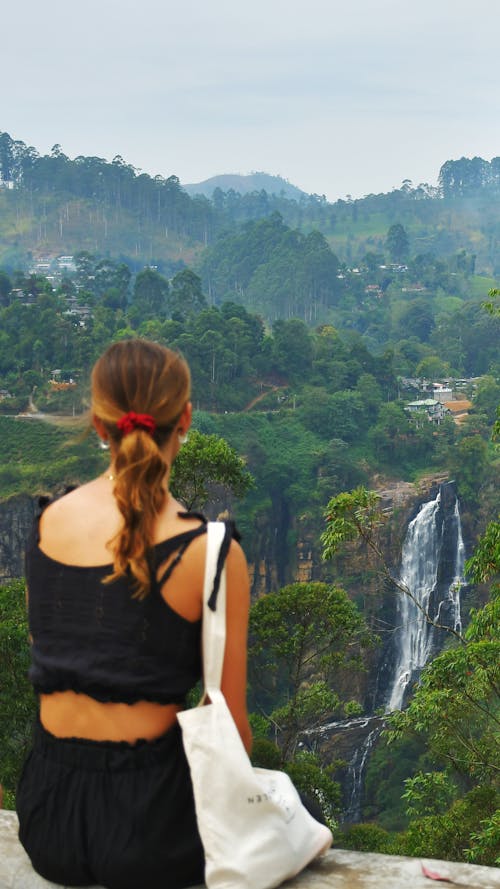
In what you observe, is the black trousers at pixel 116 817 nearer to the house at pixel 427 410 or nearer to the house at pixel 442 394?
the house at pixel 427 410

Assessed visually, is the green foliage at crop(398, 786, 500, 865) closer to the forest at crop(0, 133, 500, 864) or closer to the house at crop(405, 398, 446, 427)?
the forest at crop(0, 133, 500, 864)

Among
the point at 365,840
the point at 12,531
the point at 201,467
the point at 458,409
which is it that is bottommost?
the point at 12,531

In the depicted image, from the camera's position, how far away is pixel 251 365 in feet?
117

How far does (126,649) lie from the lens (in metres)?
1.66

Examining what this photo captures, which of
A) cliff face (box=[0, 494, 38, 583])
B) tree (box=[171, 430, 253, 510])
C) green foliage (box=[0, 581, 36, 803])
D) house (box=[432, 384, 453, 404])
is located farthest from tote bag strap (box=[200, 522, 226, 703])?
house (box=[432, 384, 453, 404])

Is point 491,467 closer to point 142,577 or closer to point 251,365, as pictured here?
point 251,365

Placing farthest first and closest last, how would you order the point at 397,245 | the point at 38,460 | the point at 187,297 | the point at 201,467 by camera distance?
the point at 397,245 < the point at 187,297 < the point at 38,460 < the point at 201,467

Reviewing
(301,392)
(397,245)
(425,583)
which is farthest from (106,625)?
(397,245)

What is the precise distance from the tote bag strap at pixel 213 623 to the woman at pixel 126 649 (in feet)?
0.05

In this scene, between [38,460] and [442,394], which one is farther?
[442,394]

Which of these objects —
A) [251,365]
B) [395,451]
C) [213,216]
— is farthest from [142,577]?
[213,216]

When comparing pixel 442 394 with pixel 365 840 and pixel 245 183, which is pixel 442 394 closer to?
pixel 365 840

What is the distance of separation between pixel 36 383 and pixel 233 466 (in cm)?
2419

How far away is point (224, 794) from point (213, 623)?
0.86 ft
